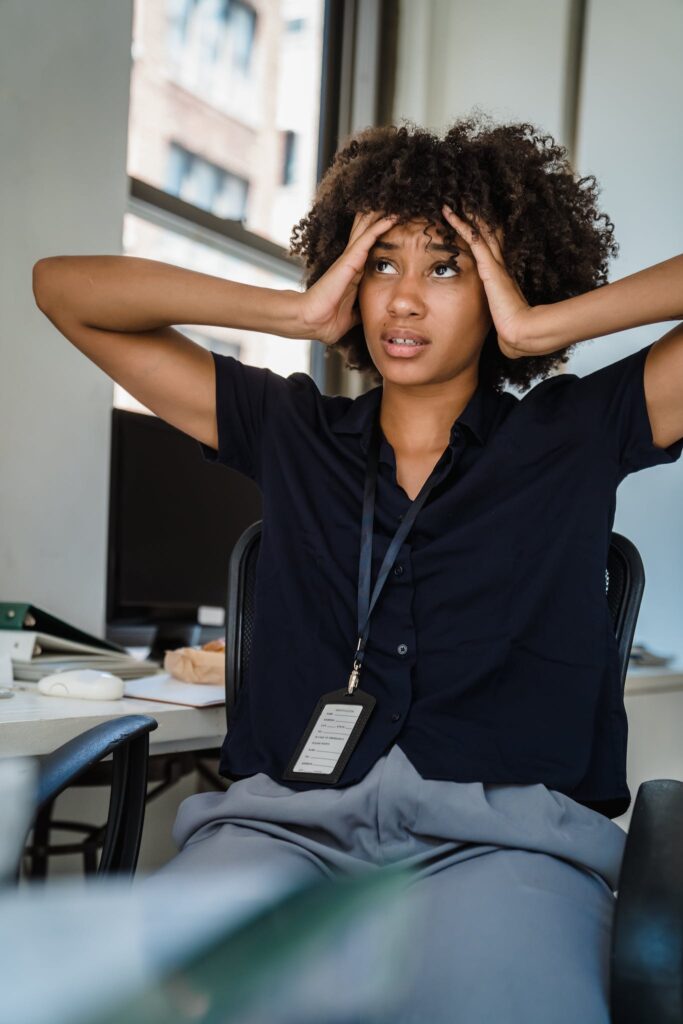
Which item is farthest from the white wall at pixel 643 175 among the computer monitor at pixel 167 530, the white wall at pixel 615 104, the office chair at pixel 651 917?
the office chair at pixel 651 917

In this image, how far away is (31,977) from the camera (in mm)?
389

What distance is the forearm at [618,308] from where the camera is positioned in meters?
1.41

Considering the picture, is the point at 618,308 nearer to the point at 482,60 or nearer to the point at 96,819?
the point at 96,819

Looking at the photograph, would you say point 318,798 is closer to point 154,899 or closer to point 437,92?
point 154,899

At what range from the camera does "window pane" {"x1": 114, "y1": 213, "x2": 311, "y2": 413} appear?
8.96 feet

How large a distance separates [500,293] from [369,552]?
44cm

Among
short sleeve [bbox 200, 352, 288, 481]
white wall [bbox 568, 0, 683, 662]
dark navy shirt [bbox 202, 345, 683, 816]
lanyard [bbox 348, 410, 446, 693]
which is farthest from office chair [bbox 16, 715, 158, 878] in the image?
white wall [bbox 568, 0, 683, 662]

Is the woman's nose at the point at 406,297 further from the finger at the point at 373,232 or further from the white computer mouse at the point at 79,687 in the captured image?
the white computer mouse at the point at 79,687

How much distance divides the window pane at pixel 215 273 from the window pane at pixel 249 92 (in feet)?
0.42

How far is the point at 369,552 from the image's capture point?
1.38m

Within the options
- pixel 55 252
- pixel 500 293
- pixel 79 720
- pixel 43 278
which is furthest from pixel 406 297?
pixel 55 252

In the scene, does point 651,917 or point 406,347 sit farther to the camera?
point 406,347

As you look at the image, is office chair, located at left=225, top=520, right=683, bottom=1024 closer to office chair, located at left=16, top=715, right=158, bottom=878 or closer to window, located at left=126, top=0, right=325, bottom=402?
office chair, located at left=16, top=715, right=158, bottom=878

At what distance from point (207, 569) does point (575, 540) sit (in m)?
1.29
